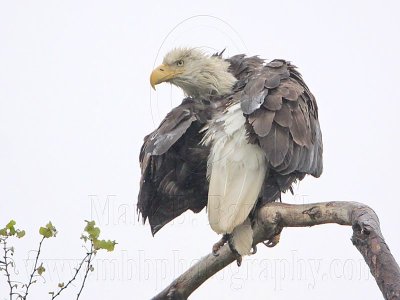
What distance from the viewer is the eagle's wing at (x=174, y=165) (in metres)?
5.71

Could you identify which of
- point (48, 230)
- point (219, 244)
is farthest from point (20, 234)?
point (219, 244)

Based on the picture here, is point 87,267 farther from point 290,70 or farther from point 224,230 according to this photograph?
point 290,70

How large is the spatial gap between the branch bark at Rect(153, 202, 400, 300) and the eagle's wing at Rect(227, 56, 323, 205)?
40 cm

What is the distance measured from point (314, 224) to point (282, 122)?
118cm

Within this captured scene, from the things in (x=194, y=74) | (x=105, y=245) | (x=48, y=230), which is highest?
(x=194, y=74)

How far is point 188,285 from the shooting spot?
5340 millimetres

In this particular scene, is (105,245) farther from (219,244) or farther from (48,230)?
(219,244)

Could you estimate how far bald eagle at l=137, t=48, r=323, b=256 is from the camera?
5348 millimetres

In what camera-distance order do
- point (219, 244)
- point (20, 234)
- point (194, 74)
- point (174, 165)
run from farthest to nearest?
1. point (194, 74)
2. point (174, 165)
3. point (219, 244)
4. point (20, 234)

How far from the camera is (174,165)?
235 inches

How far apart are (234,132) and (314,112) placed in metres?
0.79

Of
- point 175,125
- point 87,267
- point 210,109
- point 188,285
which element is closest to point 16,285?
point 87,267

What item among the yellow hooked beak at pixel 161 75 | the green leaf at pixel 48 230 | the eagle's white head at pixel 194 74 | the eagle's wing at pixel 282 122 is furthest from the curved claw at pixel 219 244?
the green leaf at pixel 48 230

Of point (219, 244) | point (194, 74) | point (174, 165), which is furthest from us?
point (194, 74)
